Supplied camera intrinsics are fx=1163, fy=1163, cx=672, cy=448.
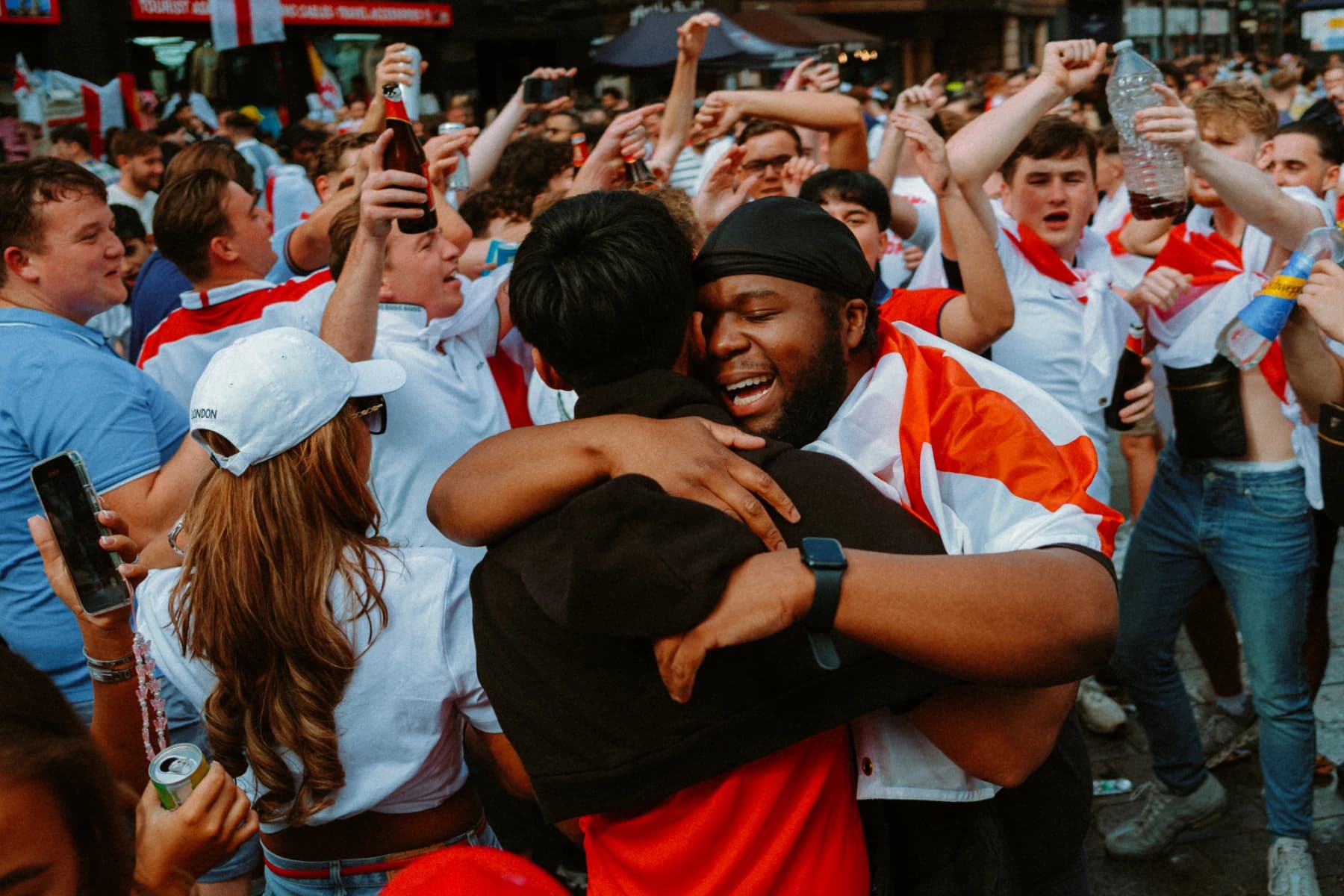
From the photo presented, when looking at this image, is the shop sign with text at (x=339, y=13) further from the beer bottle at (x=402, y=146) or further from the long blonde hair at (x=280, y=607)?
the long blonde hair at (x=280, y=607)

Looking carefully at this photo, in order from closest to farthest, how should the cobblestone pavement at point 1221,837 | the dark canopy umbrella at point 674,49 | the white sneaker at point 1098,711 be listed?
the cobblestone pavement at point 1221,837
the white sneaker at point 1098,711
the dark canopy umbrella at point 674,49

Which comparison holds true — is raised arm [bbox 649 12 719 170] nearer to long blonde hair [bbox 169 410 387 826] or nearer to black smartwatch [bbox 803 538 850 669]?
long blonde hair [bbox 169 410 387 826]

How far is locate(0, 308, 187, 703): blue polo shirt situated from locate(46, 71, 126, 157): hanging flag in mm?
8884

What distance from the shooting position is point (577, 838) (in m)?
2.09

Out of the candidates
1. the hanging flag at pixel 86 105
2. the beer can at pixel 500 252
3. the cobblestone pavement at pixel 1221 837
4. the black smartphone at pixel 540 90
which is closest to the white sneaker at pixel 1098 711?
the cobblestone pavement at pixel 1221 837

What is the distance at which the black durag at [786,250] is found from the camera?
177cm

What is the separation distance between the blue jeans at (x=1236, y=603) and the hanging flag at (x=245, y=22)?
7.53m

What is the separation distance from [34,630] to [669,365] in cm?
212

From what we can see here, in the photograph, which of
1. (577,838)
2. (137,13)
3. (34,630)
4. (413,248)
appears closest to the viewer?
(577,838)

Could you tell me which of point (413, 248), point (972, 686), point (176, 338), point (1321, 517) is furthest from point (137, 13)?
point (972, 686)

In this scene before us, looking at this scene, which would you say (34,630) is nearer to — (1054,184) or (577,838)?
(577,838)

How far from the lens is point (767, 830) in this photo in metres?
1.54

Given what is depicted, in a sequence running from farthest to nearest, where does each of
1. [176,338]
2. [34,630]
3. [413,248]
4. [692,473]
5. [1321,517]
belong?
[176,338] → [1321,517] → [413,248] → [34,630] → [692,473]

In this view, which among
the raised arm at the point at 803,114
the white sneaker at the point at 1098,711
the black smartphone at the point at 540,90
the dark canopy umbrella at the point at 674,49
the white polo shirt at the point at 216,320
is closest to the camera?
the white polo shirt at the point at 216,320
